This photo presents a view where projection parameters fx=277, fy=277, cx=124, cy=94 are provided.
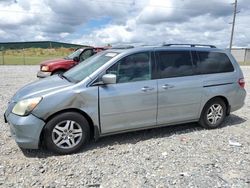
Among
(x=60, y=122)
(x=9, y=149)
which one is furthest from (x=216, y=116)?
(x=9, y=149)

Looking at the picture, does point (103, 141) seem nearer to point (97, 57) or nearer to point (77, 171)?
point (77, 171)

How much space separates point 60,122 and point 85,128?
1.36 ft

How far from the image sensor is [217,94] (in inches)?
218

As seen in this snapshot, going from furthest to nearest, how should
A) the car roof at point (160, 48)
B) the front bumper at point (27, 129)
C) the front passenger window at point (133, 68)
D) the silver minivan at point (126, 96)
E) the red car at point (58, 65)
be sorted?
1. the red car at point (58, 65)
2. the car roof at point (160, 48)
3. the front passenger window at point (133, 68)
4. the silver minivan at point (126, 96)
5. the front bumper at point (27, 129)

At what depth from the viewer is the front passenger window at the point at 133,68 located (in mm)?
4633

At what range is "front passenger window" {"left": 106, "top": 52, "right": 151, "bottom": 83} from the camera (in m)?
4.63

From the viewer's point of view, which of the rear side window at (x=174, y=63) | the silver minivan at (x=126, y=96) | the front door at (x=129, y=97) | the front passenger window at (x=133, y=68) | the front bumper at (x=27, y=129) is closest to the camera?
the front bumper at (x=27, y=129)

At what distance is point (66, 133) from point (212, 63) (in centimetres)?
321

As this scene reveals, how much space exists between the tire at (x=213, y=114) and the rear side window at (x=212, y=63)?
2.02 feet

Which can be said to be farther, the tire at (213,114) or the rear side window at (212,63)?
the tire at (213,114)

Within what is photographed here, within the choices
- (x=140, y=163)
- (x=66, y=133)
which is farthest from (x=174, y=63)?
(x=66, y=133)

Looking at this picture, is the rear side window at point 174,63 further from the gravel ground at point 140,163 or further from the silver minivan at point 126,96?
the gravel ground at point 140,163

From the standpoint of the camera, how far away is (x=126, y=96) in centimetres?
458

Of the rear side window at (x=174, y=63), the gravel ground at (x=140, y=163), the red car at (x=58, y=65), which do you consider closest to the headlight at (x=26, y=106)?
the gravel ground at (x=140, y=163)
